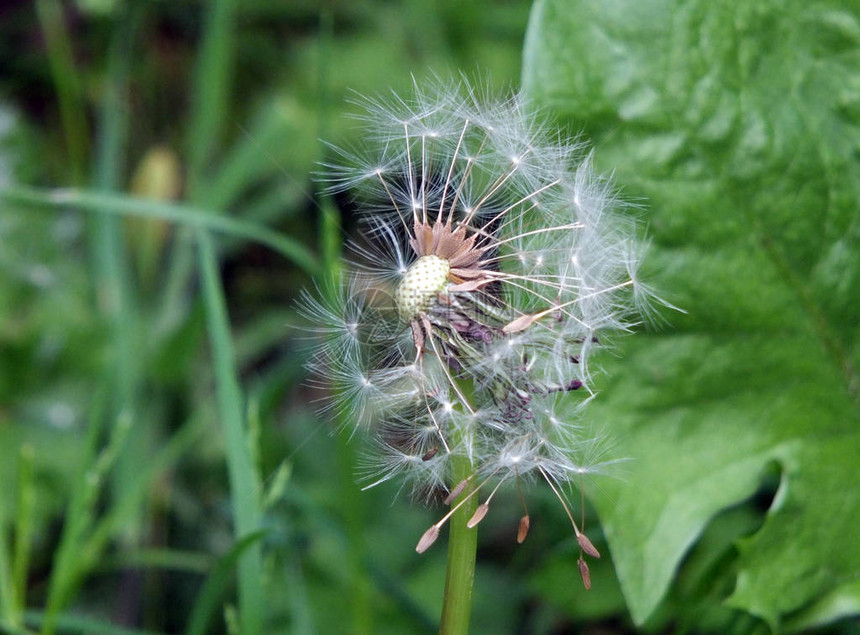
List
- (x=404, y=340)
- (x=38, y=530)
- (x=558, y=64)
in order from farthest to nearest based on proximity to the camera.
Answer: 1. (x=38, y=530)
2. (x=558, y=64)
3. (x=404, y=340)

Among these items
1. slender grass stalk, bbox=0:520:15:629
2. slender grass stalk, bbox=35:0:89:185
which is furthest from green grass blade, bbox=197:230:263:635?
slender grass stalk, bbox=35:0:89:185

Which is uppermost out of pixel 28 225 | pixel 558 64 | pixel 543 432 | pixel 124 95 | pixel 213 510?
pixel 558 64

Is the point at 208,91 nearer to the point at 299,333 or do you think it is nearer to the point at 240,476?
the point at 299,333

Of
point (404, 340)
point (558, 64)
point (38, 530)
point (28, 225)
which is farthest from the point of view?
point (28, 225)

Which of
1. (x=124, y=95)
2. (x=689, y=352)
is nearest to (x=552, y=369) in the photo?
→ (x=689, y=352)

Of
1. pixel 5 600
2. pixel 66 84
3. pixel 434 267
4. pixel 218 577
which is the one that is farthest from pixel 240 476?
pixel 66 84

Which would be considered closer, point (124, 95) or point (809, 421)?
point (809, 421)

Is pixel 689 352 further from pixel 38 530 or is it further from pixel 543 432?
pixel 38 530
